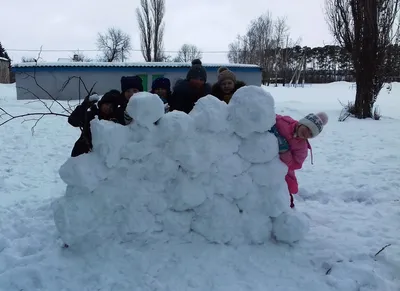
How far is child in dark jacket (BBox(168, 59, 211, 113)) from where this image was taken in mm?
3209

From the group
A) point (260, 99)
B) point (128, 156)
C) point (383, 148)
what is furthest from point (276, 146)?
point (383, 148)

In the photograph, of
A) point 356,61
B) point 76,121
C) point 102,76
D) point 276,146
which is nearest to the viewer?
point 276,146

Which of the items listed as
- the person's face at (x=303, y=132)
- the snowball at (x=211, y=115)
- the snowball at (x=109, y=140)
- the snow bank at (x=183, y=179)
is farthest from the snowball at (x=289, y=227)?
the snowball at (x=109, y=140)

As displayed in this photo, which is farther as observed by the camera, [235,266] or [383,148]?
[383,148]

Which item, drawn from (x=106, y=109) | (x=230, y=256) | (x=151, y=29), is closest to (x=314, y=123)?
(x=230, y=256)

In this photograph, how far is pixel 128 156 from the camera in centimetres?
251

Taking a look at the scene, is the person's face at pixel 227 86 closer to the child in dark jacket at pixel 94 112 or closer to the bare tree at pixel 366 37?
the child in dark jacket at pixel 94 112

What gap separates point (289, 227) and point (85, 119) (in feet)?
5.61

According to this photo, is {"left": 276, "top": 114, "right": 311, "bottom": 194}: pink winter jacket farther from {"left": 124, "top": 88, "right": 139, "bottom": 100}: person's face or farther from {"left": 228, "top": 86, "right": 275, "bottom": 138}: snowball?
{"left": 124, "top": 88, "right": 139, "bottom": 100}: person's face

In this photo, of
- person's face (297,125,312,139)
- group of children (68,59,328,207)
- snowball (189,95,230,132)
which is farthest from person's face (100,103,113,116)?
person's face (297,125,312,139)

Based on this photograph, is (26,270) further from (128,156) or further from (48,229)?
(128,156)

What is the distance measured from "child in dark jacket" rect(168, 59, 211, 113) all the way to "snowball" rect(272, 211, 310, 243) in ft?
3.97

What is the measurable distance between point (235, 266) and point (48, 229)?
1567mm

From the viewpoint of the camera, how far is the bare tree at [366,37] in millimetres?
9875
